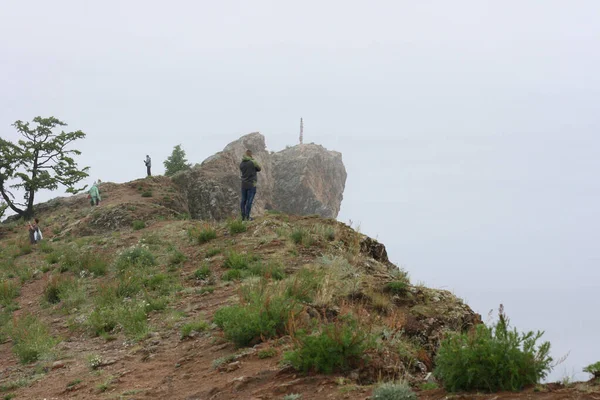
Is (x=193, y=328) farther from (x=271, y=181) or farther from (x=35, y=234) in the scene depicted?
(x=271, y=181)

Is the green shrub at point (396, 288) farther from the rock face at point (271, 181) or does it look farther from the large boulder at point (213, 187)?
the rock face at point (271, 181)

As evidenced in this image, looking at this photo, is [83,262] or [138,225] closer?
[83,262]

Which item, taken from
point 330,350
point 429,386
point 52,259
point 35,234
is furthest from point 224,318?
point 35,234

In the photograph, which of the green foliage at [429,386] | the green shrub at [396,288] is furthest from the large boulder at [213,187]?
the green foliage at [429,386]

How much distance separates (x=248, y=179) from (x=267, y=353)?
9.77 meters

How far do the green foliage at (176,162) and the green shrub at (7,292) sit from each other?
70.2ft

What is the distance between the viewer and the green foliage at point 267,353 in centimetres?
696

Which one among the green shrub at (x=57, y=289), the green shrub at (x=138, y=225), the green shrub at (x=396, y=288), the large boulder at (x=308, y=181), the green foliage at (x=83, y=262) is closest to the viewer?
the green shrub at (x=396, y=288)

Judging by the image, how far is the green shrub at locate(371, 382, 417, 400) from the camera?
200 inches

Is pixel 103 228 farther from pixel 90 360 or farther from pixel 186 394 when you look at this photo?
pixel 186 394

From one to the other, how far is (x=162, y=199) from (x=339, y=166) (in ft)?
59.7

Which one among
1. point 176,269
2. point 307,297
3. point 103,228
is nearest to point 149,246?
point 176,269

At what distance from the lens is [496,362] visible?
16.3 ft

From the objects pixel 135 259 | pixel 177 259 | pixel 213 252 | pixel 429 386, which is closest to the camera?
pixel 429 386
